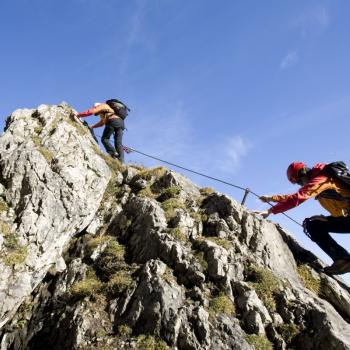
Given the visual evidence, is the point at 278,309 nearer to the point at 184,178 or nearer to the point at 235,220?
the point at 235,220

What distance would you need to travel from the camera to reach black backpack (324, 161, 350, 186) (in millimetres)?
10805

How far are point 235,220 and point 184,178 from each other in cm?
436

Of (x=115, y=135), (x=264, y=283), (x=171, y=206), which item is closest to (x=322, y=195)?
(x=264, y=283)

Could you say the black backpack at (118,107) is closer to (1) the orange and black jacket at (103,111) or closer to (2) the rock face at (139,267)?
(1) the orange and black jacket at (103,111)

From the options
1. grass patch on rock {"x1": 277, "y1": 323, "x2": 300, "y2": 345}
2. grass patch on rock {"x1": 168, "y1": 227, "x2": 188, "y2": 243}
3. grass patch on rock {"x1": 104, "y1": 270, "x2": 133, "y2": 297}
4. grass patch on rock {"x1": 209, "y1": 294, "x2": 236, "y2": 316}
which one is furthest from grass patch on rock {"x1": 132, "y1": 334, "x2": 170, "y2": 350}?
grass patch on rock {"x1": 168, "y1": 227, "x2": 188, "y2": 243}

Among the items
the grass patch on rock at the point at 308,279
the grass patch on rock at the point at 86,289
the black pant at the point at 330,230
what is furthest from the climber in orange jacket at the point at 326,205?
the grass patch on rock at the point at 86,289

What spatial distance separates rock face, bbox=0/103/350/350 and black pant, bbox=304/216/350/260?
4.05ft

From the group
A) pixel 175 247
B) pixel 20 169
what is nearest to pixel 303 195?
pixel 175 247

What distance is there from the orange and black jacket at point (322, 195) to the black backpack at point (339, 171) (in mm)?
121

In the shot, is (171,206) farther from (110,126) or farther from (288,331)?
(110,126)

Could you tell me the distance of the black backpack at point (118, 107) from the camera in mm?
19828

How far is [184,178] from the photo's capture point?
57.8ft

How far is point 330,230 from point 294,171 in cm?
230

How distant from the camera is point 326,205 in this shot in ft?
39.1
